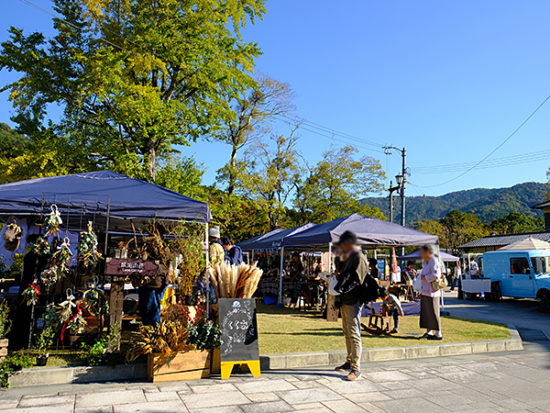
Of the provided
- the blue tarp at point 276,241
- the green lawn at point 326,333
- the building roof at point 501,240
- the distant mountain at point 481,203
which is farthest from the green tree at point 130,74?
the distant mountain at point 481,203

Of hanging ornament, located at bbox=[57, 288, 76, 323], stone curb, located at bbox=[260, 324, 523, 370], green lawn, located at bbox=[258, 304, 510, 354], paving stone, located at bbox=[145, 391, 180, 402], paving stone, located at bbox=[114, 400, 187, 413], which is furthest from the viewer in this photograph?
green lawn, located at bbox=[258, 304, 510, 354]

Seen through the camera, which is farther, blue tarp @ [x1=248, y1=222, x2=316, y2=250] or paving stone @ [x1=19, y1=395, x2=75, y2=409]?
blue tarp @ [x1=248, y1=222, x2=316, y2=250]

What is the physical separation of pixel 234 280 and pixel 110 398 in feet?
6.85

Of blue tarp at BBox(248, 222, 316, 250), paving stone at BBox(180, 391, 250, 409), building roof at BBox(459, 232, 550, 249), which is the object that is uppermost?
building roof at BBox(459, 232, 550, 249)

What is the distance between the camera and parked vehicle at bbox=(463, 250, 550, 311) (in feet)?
51.6

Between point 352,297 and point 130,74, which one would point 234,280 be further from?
point 130,74

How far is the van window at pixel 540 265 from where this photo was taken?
16122mm

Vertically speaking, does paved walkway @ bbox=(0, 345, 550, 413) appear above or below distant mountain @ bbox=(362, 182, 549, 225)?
below

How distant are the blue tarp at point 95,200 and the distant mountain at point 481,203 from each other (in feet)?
176

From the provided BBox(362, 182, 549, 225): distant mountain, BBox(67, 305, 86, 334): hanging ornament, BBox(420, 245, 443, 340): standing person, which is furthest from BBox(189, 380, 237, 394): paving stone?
BBox(362, 182, 549, 225): distant mountain

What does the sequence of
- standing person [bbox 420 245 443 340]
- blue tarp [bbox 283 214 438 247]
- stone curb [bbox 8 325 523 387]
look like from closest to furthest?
stone curb [bbox 8 325 523 387], standing person [bbox 420 245 443 340], blue tarp [bbox 283 214 438 247]

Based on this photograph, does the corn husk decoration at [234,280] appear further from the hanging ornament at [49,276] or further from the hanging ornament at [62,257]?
the hanging ornament at [49,276]

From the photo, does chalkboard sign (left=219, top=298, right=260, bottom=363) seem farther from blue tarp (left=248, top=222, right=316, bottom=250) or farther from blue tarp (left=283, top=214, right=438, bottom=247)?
blue tarp (left=248, top=222, right=316, bottom=250)

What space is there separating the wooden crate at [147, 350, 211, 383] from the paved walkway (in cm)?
17
